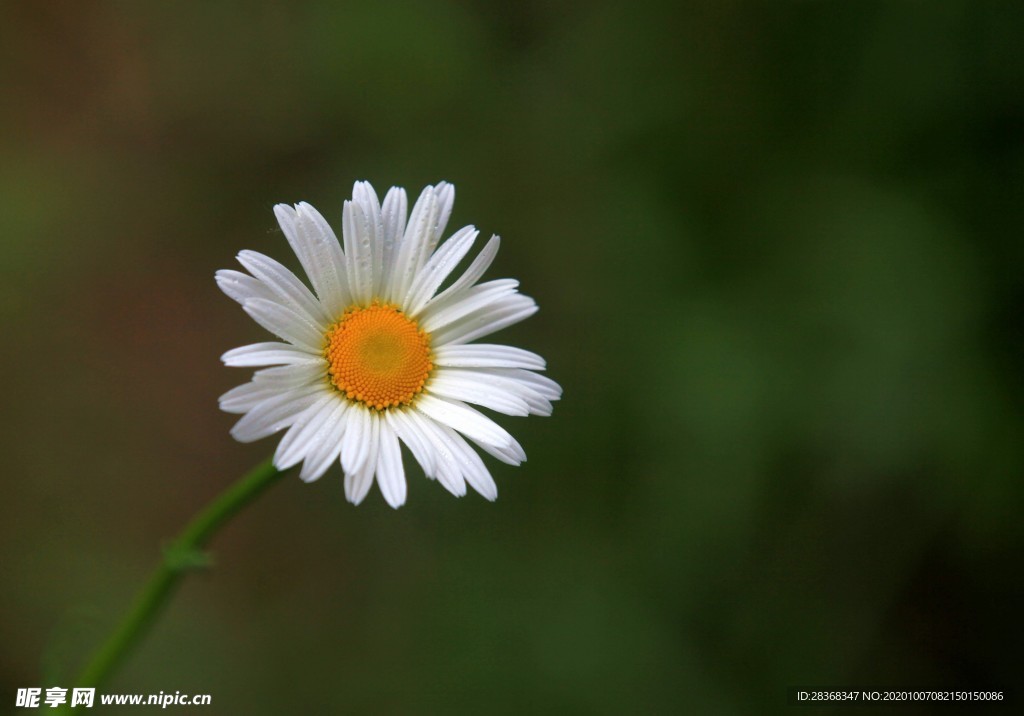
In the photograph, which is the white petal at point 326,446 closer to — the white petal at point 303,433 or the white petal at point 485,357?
the white petal at point 303,433

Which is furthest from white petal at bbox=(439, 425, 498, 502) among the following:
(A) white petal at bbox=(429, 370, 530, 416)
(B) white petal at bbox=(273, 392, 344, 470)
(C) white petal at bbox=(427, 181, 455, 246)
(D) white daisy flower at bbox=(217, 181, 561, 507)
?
(C) white petal at bbox=(427, 181, 455, 246)

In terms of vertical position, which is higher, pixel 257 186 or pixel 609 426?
pixel 257 186

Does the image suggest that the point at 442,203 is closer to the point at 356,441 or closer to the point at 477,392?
the point at 477,392

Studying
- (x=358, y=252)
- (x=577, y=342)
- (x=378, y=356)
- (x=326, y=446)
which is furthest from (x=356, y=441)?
(x=577, y=342)

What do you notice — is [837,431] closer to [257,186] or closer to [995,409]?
[995,409]

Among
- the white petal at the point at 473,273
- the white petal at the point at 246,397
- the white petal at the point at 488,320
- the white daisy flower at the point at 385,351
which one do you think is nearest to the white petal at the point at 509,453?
the white daisy flower at the point at 385,351

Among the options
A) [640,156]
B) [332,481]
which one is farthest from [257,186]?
[640,156]

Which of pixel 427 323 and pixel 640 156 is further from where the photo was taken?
pixel 640 156
